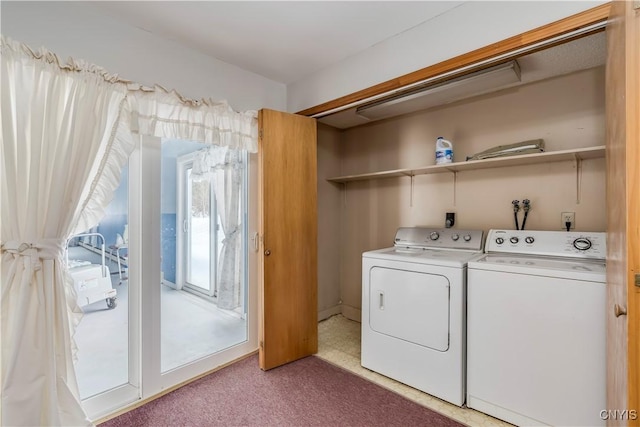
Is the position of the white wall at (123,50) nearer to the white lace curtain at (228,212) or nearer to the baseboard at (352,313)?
the white lace curtain at (228,212)

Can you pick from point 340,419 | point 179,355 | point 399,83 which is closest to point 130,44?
point 399,83

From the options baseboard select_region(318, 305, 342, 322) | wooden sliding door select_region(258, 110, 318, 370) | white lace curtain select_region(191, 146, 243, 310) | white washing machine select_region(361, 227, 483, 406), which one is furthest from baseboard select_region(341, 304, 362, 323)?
white lace curtain select_region(191, 146, 243, 310)

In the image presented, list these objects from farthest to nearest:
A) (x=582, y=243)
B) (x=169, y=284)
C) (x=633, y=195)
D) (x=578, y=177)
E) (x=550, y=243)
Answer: (x=169, y=284), (x=578, y=177), (x=550, y=243), (x=582, y=243), (x=633, y=195)

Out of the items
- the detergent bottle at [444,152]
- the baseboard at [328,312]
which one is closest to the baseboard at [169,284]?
the baseboard at [328,312]

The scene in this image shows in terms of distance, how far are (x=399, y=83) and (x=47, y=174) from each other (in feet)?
7.16

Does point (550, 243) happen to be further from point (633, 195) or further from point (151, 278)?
point (151, 278)

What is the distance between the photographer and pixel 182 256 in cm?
229

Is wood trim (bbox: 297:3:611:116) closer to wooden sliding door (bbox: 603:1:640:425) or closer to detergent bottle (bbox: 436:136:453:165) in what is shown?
wooden sliding door (bbox: 603:1:640:425)

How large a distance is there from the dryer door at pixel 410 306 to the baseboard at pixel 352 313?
43.2 inches

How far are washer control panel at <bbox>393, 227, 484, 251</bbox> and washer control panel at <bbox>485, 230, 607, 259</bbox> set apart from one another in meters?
0.11

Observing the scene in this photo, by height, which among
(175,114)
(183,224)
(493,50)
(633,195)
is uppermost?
(493,50)

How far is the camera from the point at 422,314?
80.8 inches

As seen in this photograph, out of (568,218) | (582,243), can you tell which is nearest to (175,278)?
(582,243)

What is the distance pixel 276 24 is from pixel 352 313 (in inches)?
117
